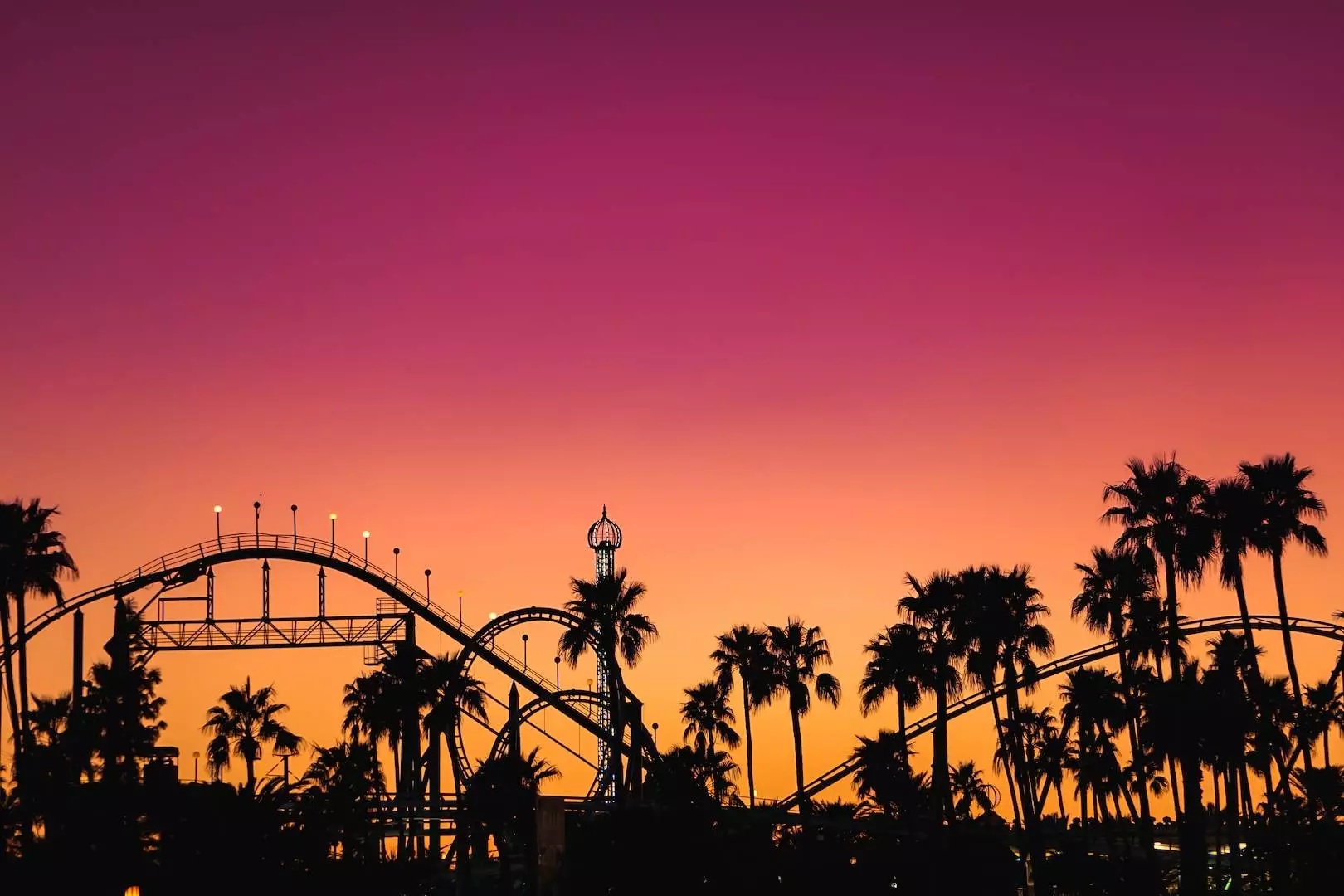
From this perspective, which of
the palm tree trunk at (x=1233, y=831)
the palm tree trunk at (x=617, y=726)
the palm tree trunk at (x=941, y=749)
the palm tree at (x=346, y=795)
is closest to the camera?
the palm tree at (x=346, y=795)

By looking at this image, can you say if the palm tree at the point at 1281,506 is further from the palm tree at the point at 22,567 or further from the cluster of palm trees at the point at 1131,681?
the palm tree at the point at 22,567

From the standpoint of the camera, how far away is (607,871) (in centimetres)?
5503

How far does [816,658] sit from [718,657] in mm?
5028

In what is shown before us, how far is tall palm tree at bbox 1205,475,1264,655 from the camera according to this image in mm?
57188

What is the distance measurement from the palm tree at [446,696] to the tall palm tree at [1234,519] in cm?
3123

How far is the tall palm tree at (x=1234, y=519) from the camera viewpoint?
57188 mm

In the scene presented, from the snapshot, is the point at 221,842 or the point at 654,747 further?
the point at 654,747

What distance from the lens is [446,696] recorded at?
6831 centimetres

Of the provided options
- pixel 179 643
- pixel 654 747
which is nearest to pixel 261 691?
pixel 179 643

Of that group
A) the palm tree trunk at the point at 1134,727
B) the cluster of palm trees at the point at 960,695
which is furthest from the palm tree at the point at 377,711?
the palm tree trunk at the point at 1134,727

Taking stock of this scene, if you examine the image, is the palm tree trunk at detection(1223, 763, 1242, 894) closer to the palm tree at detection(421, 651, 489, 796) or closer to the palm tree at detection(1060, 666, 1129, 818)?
the palm tree at detection(1060, 666, 1129, 818)

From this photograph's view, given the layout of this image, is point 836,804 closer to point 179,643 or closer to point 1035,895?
point 1035,895

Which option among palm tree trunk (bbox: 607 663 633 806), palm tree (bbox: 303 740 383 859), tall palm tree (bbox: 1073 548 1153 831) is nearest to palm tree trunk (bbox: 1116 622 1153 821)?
tall palm tree (bbox: 1073 548 1153 831)

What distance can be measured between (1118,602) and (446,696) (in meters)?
27.9
